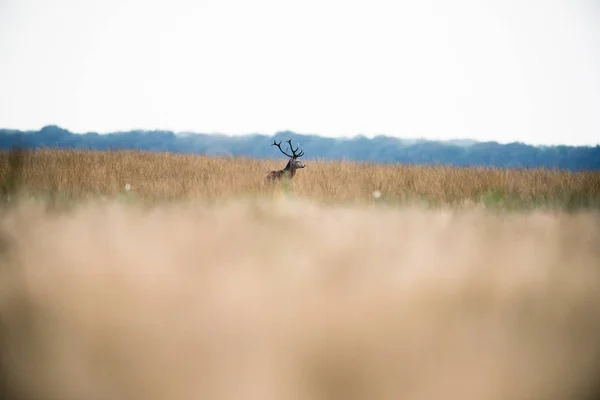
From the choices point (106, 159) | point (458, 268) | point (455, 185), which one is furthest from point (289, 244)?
point (106, 159)

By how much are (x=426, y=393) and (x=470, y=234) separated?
812 millimetres

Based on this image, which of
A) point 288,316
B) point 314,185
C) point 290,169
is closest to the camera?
point 288,316

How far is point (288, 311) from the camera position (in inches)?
30.9

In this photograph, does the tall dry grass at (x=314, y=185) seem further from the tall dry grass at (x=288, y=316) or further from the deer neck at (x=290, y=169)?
the tall dry grass at (x=288, y=316)

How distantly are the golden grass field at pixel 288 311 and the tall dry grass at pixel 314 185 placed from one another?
178 centimetres

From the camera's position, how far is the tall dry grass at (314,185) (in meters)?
3.35

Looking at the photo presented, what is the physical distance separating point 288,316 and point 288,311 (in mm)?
14

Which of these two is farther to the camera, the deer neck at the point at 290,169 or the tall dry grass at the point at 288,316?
the deer neck at the point at 290,169

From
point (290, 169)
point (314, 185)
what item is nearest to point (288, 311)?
point (314, 185)

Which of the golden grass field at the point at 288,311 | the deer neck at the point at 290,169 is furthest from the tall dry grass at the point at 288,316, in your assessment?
the deer neck at the point at 290,169

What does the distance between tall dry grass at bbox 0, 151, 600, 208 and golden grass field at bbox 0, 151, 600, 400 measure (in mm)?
1775

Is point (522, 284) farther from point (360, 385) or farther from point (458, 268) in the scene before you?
point (360, 385)

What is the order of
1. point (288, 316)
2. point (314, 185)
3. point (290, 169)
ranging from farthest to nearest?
point (290, 169) < point (314, 185) < point (288, 316)

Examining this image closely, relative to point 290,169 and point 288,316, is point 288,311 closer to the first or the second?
point 288,316
